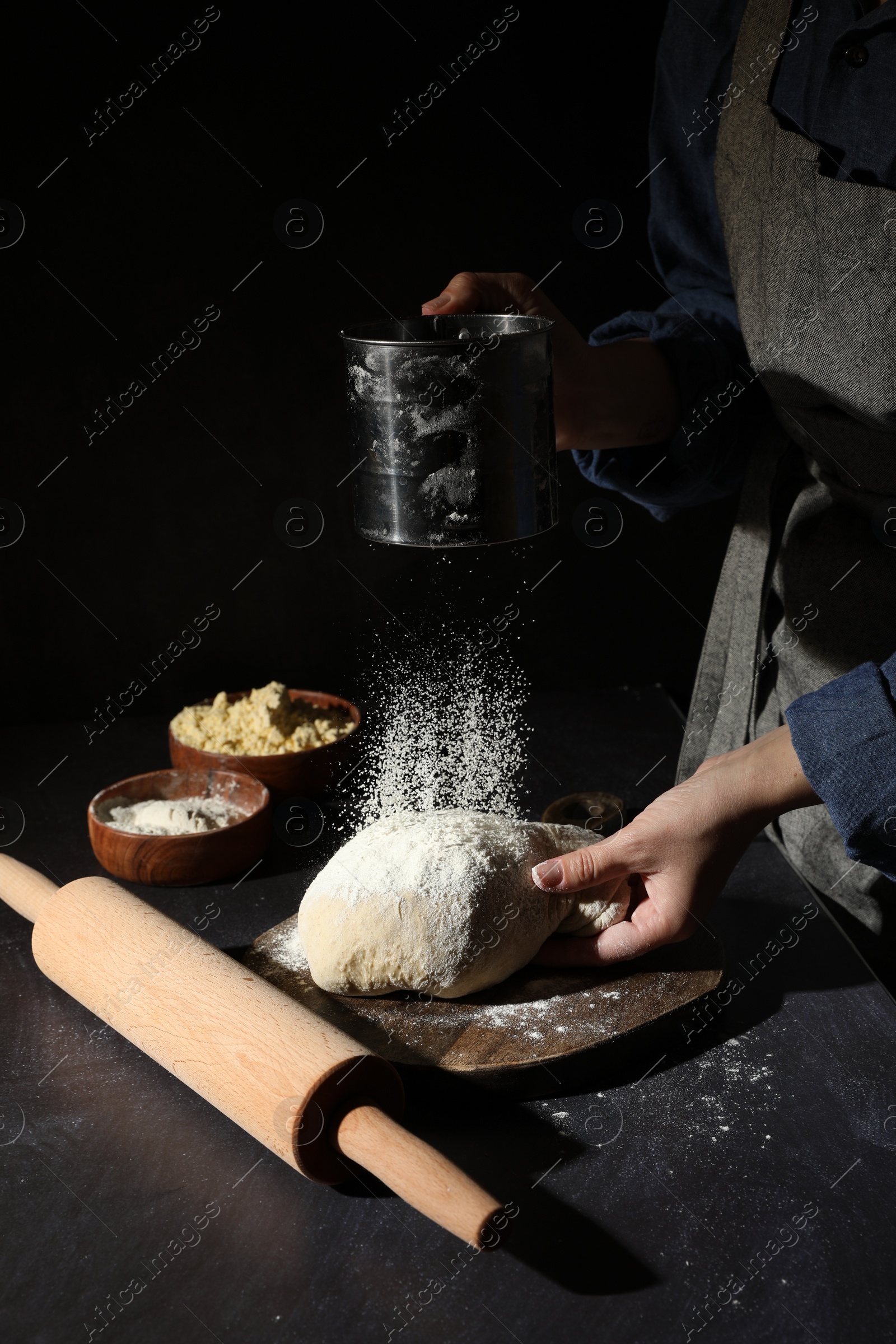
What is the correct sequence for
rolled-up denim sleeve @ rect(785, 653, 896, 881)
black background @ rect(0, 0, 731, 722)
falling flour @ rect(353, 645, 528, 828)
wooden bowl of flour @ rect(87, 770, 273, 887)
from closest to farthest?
rolled-up denim sleeve @ rect(785, 653, 896, 881) < wooden bowl of flour @ rect(87, 770, 273, 887) < falling flour @ rect(353, 645, 528, 828) < black background @ rect(0, 0, 731, 722)

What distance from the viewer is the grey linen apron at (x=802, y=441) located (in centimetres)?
101

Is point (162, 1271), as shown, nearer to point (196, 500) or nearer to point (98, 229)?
point (196, 500)

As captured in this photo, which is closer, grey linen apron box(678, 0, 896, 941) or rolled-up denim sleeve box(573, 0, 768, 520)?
grey linen apron box(678, 0, 896, 941)

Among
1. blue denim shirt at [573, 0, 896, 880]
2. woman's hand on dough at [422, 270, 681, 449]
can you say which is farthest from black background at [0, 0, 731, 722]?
woman's hand on dough at [422, 270, 681, 449]

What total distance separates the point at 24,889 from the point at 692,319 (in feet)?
3.13

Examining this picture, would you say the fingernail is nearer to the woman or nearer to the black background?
the woman

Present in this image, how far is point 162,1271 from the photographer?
73cm

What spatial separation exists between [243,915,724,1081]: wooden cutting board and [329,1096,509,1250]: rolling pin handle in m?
0.09

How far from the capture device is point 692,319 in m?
1.26

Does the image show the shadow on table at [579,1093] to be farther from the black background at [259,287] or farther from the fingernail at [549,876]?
the black background at [259,287]

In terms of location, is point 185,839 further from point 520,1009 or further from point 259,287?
point 259,287

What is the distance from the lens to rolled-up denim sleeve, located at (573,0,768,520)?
4.01 feet

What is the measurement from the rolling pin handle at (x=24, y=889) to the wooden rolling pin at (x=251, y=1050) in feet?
0.16

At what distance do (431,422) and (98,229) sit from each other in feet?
3.24
